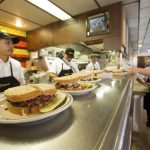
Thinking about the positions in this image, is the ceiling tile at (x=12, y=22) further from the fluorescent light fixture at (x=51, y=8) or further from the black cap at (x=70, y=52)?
the black cap at (x=70, y=52)

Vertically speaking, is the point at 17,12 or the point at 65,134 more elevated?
the point at 17,12

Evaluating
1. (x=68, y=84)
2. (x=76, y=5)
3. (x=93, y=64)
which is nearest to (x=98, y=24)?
(x=76, y=5)

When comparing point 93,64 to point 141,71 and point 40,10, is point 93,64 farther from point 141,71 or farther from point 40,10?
point 141,71

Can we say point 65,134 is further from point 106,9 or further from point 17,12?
point 17,12

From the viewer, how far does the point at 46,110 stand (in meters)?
0.46

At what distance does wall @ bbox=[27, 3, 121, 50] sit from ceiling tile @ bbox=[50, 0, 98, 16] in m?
0.19

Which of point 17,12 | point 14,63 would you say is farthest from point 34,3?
point 14,63

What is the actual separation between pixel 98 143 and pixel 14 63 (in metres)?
1.72

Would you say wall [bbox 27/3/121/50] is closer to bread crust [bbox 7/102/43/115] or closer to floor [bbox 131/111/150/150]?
floor [bbox 131/111/150/150]

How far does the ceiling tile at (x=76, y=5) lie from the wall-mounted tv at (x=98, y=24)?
8.7 inches

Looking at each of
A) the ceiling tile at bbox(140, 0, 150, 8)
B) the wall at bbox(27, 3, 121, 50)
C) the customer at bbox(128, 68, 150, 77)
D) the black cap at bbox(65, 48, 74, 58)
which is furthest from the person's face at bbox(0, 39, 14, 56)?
the ceiling tile at bbox(140, 0, 150, 8)

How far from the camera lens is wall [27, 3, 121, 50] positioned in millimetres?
2854

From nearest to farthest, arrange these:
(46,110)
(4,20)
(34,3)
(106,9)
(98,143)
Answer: (98,143) → (46,110) → (34,3) → (106,9) → (4,20)

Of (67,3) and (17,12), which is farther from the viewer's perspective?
(17,12)
